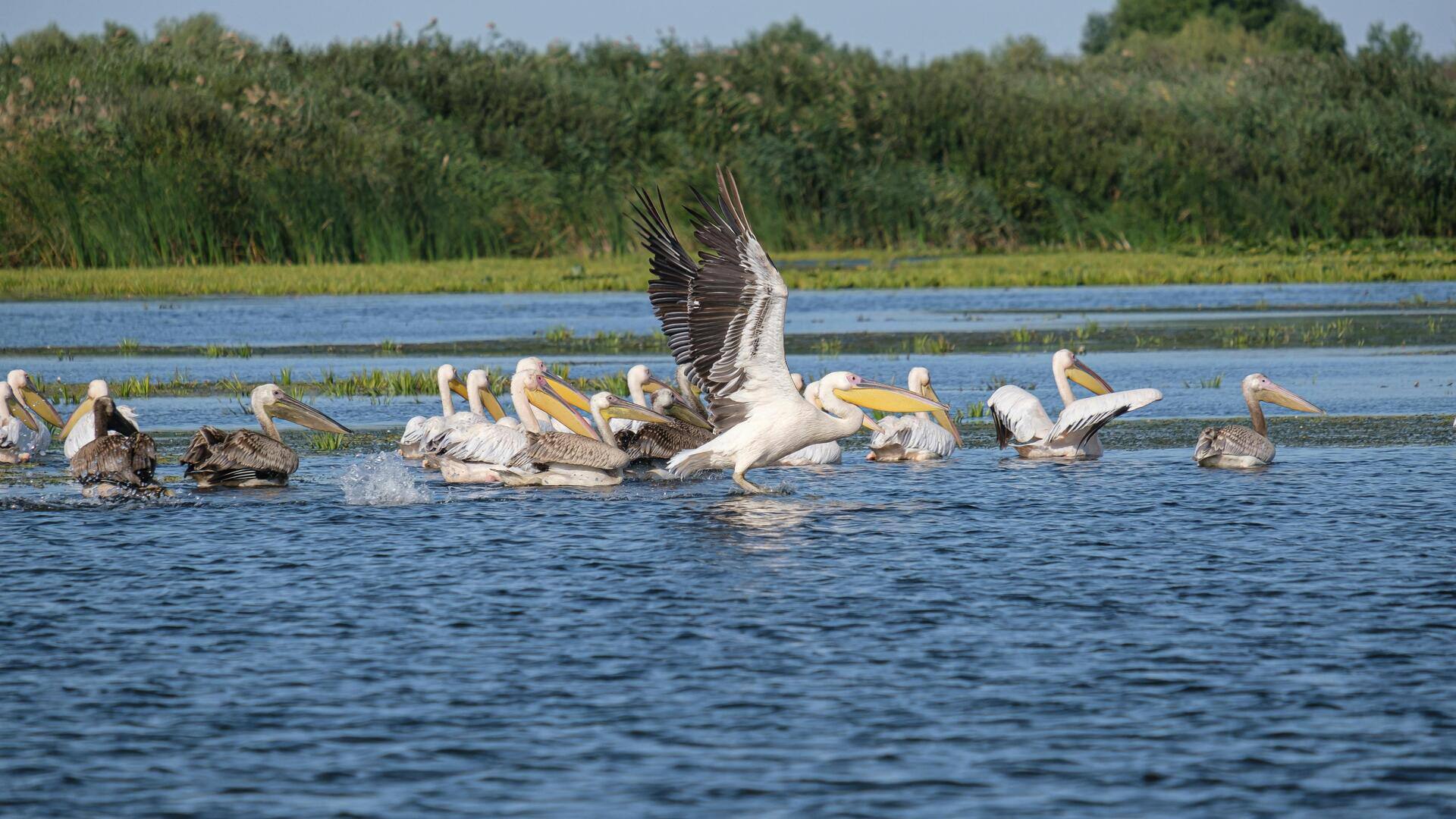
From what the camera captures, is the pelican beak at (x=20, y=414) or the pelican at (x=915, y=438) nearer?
the pelican at (x=915, y=438)

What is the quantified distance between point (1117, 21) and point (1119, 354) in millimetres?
67629

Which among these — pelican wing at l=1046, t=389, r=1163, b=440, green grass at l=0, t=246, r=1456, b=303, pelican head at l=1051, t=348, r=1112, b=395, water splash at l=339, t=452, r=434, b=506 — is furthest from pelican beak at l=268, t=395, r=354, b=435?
green grass at l=0, t=246, r=1456, b=303

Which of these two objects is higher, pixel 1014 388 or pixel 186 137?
pixel 186 137

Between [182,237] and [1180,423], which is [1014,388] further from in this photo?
[182,237]

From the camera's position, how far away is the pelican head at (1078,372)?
11297 mm

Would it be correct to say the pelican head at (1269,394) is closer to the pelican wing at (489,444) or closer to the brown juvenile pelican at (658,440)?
the brown juvenile pelican at (658,440)

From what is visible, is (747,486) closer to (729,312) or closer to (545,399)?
(729,312)

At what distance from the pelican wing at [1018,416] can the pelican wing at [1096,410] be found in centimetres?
12

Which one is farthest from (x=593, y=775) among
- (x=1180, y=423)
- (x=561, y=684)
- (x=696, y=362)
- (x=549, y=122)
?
(x=549, y=122)

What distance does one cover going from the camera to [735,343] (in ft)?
29.1

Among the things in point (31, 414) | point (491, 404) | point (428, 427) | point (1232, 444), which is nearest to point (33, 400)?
point (31, 414)

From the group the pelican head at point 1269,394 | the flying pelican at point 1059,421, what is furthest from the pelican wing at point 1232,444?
the pelican head at point 1269,394

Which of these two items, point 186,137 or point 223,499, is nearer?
point 223,499

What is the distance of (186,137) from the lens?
2678cm
